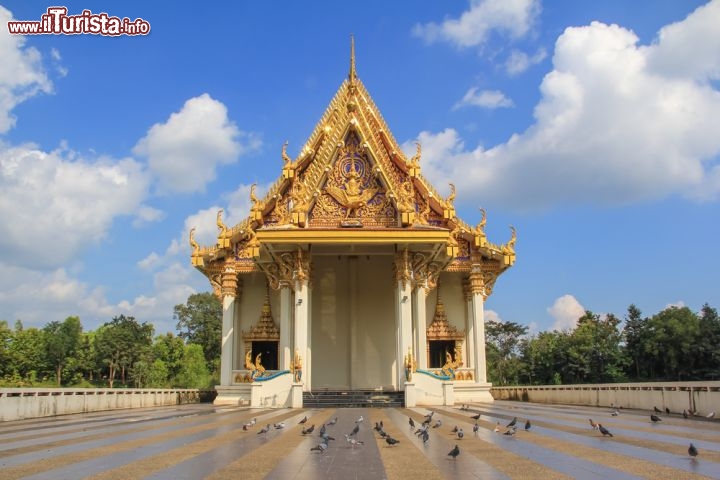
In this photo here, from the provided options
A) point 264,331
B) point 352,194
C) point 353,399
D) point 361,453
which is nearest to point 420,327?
point 353,399

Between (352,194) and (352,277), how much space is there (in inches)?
160

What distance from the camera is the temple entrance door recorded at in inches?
853

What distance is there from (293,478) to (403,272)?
13430 mm

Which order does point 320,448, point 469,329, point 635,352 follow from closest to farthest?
point 320,448 < point 469,329 < point 635,352

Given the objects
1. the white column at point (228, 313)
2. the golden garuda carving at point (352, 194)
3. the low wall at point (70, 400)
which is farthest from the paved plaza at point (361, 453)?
the white column at point (228, 313)

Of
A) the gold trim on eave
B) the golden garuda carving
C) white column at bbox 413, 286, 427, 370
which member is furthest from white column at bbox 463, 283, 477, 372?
the golden garuda carving

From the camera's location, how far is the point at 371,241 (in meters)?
18.0

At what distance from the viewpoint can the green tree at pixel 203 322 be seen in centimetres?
5912

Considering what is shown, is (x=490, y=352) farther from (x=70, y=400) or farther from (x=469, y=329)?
(x=70, y=400)

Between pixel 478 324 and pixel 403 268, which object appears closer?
pixel 403 268

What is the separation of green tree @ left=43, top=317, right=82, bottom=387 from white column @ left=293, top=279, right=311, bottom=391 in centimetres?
3925

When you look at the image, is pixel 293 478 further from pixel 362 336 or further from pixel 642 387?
pixel 362 336

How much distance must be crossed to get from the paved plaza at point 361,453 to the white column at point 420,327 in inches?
329

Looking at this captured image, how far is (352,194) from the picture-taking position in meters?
19.5
